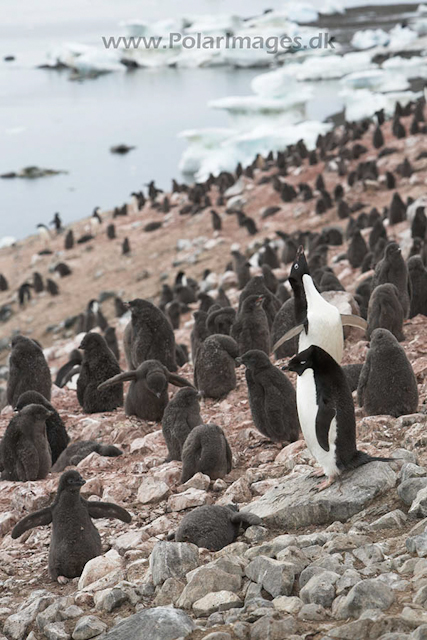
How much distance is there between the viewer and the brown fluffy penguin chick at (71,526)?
506 cm

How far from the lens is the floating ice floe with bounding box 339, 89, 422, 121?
3559 centimetres

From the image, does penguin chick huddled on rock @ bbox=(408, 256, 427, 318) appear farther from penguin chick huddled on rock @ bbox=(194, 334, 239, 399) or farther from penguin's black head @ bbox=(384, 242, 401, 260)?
penguin chick huddled on rock @ bbox=(194, 334, 239, 399)

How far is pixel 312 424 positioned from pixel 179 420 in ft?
6.54

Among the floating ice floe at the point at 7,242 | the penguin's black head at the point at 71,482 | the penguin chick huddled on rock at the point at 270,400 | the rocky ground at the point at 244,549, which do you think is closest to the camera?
the rocky ground at the point at 244,549

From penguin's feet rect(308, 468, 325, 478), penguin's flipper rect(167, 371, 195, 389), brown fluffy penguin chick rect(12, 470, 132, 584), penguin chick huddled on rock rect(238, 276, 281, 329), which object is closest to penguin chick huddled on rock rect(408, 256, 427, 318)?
penguin chick huddled on rock rect(238, 276, 281, 329)

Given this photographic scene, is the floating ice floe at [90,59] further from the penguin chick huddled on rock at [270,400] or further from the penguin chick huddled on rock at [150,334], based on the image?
the penguin chick huddled on rock at [270,400]

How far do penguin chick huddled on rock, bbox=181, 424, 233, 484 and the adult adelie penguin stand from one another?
2.54 ft

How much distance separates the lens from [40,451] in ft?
23.0

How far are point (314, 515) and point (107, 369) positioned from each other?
175 inches

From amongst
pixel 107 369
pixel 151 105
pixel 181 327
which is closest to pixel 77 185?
pixel 151 105

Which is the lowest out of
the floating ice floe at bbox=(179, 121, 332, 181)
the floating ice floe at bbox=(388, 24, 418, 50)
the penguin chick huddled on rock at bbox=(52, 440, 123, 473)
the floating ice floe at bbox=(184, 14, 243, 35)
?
the penguin chick huddled on rock at bbox=(52, 440, 123, 473)

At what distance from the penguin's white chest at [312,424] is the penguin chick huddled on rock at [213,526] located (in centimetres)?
51

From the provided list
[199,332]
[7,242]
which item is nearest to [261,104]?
[7,242]

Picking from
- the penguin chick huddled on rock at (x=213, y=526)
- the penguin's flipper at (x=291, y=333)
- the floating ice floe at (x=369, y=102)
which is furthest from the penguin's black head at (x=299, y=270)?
the floating ice floe at (x=369, y=102)
